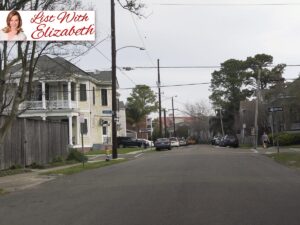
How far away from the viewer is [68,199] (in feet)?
46.1

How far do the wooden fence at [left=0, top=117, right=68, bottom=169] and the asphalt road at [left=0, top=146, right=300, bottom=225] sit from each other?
21.3 feet

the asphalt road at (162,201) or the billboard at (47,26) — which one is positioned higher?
the billboard at (47,26)

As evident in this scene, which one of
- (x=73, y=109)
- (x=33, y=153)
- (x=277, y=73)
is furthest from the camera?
(x=277, y=73)

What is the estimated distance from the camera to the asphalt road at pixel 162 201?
408 inches

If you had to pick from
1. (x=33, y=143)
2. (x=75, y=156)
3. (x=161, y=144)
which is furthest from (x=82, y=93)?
(x=33, y=143)

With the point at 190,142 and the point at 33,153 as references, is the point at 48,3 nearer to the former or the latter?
the point at 33,153

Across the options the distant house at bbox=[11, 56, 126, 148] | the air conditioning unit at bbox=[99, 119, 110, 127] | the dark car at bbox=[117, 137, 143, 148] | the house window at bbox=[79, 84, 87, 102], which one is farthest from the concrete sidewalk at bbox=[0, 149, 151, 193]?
the dark car at bbox=[117, 137, 143, 148]

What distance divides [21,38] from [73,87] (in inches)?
1397

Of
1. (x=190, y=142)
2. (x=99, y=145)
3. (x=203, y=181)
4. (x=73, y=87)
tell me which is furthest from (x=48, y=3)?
(x=190, y=142)

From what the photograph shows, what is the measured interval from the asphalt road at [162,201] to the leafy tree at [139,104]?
90.4 m

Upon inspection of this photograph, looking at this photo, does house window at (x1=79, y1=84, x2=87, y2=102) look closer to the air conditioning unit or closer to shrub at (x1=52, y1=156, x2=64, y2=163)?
the air conditioning unit

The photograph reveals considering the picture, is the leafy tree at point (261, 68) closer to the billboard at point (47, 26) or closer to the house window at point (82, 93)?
the house window at point (82, 93)

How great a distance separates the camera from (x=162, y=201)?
12.7 m

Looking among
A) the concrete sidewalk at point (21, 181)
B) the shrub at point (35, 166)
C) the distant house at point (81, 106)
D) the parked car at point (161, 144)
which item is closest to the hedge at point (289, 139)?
the parked car at point (161, 144)
